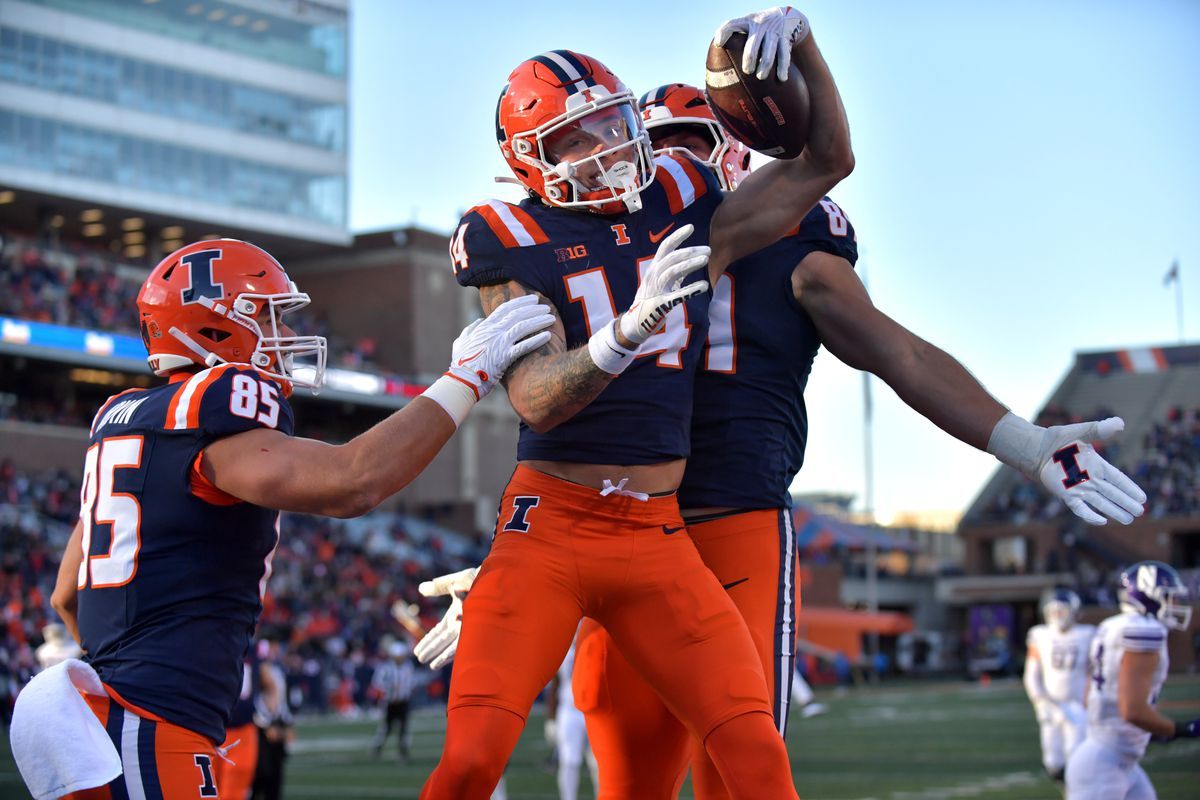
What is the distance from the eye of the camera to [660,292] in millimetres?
3271

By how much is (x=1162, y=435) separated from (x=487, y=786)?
148 feet

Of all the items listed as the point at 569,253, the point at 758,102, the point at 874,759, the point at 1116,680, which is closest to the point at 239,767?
the point at 1116,680

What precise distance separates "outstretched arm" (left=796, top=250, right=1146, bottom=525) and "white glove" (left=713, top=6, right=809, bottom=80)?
27.7 inches

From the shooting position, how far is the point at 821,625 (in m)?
38.2

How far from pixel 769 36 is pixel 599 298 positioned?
0.78 meters

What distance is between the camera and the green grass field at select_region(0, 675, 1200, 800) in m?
12.6

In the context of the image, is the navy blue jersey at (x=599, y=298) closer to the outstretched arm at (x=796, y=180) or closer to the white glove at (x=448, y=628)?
the outstretched arm at (x=796, y=180)

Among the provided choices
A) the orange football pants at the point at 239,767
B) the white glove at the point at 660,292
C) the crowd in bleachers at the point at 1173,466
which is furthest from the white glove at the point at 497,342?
the crowd in bleachers at the point at 1173,466

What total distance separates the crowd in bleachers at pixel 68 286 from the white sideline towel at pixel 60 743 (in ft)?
109

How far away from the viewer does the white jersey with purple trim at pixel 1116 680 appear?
7.34 m

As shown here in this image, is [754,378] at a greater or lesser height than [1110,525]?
greater

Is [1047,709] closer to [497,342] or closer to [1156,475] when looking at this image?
[497,342]

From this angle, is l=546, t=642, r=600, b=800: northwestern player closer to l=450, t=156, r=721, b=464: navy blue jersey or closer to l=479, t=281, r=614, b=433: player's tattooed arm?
l=450, t=156, r=721, b=464: navy blue jersey

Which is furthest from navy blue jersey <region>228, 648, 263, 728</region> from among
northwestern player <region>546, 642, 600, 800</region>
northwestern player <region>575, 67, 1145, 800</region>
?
Result: northwestern player <region>575, 67, 1145, 800</region>
